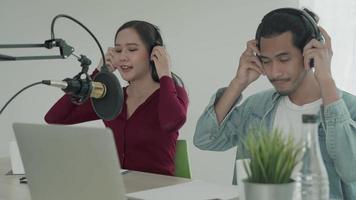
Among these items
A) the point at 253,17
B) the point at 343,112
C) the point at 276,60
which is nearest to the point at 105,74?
the point at 276,60

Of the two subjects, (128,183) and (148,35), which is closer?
(128,183)

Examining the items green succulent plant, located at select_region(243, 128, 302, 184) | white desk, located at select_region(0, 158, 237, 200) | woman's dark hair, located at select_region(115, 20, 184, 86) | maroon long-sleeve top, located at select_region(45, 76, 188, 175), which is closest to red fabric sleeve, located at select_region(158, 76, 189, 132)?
maroon long-sleeve top, located at select_region(45, 76, 188, 175)

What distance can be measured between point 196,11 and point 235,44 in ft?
1.18

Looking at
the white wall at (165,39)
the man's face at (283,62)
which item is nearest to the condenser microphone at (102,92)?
the man's face at (283,62)

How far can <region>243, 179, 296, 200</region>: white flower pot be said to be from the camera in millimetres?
890

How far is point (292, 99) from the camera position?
1744mm

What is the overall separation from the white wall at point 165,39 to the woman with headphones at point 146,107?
72 cm

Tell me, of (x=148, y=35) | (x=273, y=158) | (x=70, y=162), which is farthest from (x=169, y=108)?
(x=273, y=158)

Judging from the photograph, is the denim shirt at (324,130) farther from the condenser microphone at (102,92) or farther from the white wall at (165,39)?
the white wall at (165,39)

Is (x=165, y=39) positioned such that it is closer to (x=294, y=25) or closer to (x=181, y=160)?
(x=181, y=160)

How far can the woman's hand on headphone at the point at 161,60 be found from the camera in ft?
6.64

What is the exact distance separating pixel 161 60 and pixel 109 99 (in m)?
0.60

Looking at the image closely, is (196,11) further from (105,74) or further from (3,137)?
(105,74)

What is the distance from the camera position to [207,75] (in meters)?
3.35
